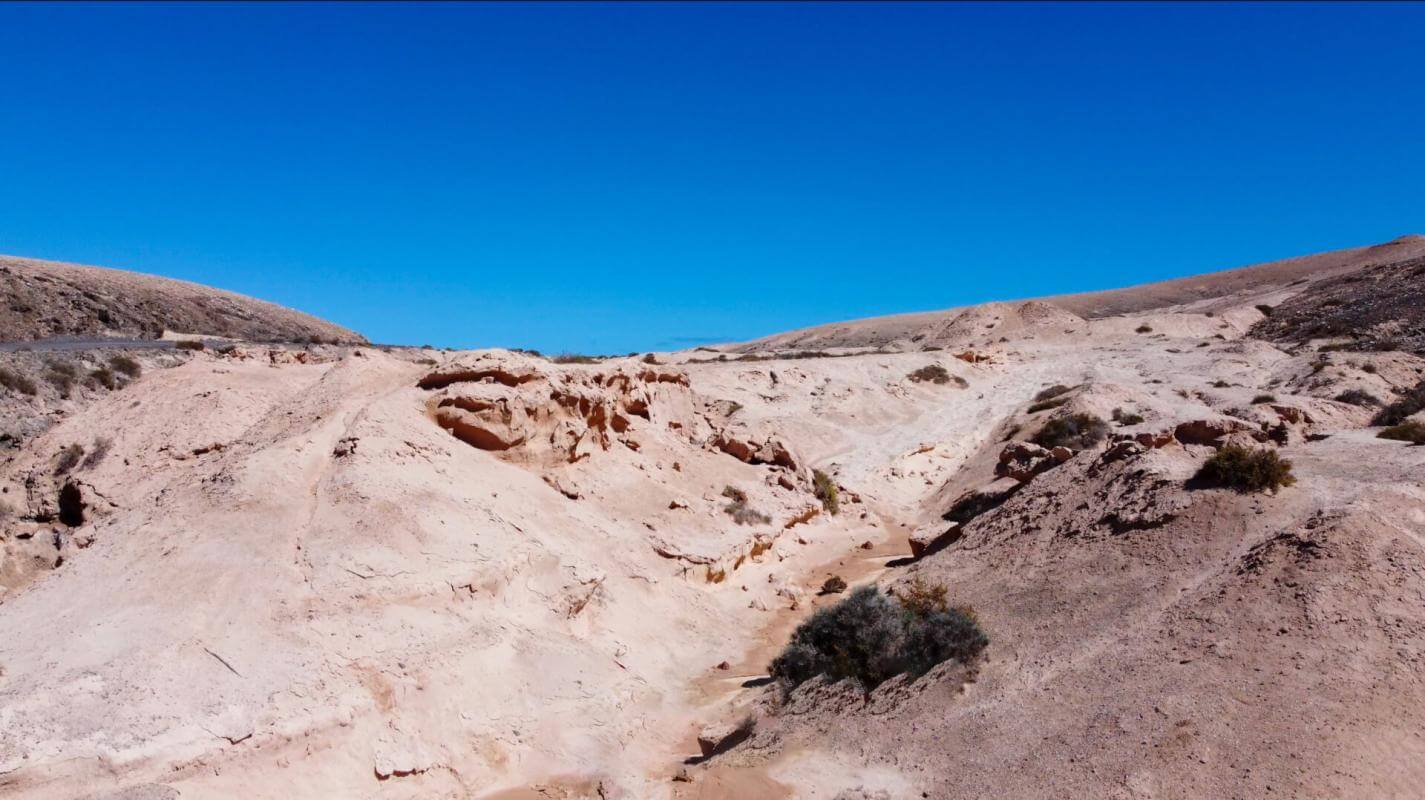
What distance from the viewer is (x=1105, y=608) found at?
8641 mm

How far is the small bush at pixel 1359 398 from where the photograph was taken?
70.1 feet

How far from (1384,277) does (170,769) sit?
5263 centimetres

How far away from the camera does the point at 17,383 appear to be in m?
16.0

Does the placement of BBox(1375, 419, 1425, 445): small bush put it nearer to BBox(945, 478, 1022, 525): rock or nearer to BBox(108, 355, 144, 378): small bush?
BBox(945, 478, 1022, 525): rock

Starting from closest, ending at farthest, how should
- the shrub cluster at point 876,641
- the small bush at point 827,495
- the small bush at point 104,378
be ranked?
the shrub cluster at point 876,641 → the small bush at point 104,378 → the small bush at point 827,495

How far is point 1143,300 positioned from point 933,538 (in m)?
70.2

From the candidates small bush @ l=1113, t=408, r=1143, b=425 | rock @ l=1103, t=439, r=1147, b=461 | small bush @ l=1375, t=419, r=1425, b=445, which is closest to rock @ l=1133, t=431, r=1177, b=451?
rock @ l=1103, t=439, r=1147, b=461

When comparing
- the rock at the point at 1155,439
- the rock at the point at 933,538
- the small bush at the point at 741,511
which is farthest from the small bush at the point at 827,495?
the rock at the point at 1155,439

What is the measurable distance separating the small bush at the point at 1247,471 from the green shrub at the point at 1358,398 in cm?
1456

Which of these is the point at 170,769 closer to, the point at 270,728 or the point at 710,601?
the point at 270,728

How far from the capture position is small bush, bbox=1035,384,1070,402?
2923 cm

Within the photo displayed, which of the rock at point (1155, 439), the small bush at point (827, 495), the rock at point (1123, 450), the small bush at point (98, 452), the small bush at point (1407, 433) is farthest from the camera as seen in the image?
the small bush at point (827, 495)

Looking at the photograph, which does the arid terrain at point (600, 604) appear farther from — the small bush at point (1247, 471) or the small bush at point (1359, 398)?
the small bush at point (1359, 398)

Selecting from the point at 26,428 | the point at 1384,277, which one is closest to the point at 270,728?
the point at 26,428
